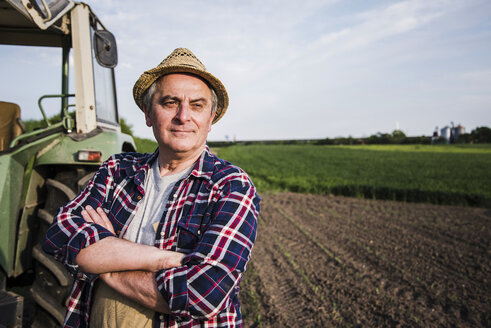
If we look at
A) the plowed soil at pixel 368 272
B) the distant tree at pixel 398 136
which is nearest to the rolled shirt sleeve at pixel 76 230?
the plowed soil at pixel 368 272

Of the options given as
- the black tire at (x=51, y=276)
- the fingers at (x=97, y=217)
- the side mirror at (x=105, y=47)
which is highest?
the side mirror at (x=105, y=47)

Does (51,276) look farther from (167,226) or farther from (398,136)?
(398,136)

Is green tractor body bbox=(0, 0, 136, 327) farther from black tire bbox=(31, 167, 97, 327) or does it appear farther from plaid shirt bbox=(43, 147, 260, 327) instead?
plaid shirt bbox=(43, 147, 260, 327)

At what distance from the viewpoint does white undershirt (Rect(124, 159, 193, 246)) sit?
55.5 inches

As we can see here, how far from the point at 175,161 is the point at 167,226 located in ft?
1.08

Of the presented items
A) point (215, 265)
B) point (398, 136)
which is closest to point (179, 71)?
point (215, 265)

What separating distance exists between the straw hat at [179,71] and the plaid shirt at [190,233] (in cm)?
30

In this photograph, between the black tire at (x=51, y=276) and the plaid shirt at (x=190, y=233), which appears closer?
the plaid shirt at (x=190, y=233)

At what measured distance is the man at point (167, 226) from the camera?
1.22 meters

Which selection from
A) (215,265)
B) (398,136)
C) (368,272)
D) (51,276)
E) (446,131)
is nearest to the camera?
(215,265)

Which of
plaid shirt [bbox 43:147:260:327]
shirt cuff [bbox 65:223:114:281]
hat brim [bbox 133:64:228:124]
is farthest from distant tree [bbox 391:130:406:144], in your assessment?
shirt cuff [bbox 65:223:114:281]

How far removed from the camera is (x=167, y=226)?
1.35 meters

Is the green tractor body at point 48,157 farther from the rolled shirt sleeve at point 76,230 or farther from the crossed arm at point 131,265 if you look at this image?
the crossed arm at point 131,265

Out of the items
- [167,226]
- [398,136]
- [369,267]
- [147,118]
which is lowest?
[369,267]
